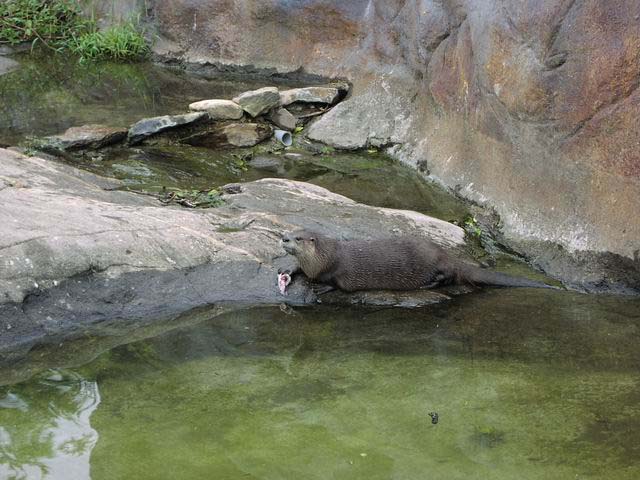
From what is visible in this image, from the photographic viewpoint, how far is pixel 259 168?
6.71 metres

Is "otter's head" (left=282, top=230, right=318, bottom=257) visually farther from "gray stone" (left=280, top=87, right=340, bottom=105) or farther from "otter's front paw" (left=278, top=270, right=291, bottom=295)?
"gray stone" (left=280, top=87, right=340, bottom=105)

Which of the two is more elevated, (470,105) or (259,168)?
(470,105)

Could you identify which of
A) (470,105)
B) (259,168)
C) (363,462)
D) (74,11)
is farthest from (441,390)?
(74,11)

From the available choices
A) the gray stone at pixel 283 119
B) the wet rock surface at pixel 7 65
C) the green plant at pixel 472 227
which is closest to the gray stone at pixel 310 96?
the gray stone at pixel 283 119

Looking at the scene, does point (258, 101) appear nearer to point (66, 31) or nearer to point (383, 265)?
point (383, 265)

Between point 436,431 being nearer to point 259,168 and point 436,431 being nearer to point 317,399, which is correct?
point 317,399

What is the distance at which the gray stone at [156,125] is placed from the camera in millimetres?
6895

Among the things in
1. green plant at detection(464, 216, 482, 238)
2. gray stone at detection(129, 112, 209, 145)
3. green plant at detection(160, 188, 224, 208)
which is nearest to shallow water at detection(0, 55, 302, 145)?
gray stone at detection(129, 112, 209, 145)

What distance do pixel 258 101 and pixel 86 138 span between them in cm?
156

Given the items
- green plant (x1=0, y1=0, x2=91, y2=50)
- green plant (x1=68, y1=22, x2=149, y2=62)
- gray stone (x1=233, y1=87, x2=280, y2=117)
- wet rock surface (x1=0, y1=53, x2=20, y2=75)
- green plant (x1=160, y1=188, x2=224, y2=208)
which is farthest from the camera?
green plant (x1=0, y1=0, x2=91, y2=50)

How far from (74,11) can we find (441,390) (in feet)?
26.7

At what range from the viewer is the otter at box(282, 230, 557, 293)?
4383 millimetres

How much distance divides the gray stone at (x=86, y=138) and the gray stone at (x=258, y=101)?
1.08 meters

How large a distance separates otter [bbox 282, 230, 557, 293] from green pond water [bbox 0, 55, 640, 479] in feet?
0.43
